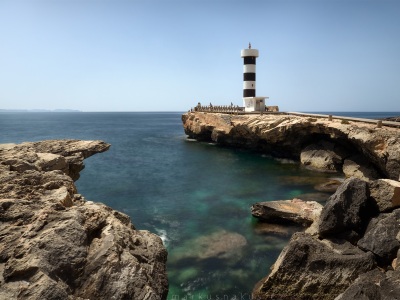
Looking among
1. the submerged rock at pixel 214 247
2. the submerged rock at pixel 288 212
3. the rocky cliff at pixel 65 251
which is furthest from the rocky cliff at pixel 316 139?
the rocky cliff at pixel 65 251

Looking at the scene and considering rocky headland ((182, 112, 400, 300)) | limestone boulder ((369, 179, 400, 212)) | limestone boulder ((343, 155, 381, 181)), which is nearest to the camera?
rocky headland ((182, 112, 400, 300))

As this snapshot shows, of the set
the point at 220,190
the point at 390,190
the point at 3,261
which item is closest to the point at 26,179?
the point at 3,261

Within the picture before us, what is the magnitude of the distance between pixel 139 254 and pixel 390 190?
11128mm

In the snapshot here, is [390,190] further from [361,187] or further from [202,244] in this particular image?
[202,244]

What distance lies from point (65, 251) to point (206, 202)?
1750cm

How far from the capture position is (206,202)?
76.1 ft

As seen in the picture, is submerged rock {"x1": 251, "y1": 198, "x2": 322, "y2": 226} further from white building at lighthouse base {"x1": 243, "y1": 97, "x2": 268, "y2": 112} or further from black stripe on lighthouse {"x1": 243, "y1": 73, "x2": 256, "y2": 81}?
black stripe on lighthouse {"x1": 243, "y1": 73, "x2": 256, "y2": 81}

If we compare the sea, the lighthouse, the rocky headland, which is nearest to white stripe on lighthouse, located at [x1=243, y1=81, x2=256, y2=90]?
the lighthouse

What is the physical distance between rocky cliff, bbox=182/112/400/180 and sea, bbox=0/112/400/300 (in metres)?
2.39

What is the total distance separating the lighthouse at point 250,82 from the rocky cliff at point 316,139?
567cm

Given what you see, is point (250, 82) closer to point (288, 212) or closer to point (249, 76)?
point (249, 76)

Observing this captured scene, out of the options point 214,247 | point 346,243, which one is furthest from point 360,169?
point 214,247

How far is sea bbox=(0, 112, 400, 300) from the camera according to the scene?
1332cm

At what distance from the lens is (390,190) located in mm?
12977
